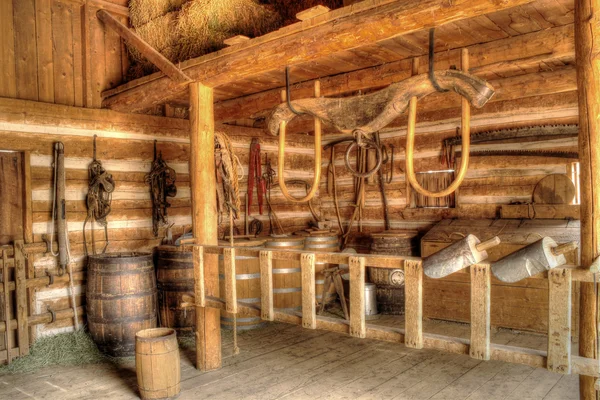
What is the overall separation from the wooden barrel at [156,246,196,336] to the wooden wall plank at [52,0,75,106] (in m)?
2.19

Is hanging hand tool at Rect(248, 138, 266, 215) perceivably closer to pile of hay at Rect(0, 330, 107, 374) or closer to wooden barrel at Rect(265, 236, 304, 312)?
wooden barrel at Rect(265, 236, 304, 312)

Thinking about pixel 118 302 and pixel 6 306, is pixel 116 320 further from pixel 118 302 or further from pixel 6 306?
pixel 6 306

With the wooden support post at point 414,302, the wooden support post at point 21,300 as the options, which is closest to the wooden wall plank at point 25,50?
the wooden support post at point 21,300

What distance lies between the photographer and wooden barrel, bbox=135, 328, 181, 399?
386 centimetres

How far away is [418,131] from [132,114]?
4.12m

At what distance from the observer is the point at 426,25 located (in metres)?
3.26

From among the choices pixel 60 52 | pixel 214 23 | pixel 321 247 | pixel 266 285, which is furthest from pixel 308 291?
pixel 60 52

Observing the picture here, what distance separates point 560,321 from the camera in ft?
8.61

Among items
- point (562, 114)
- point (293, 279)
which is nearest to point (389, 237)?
point (293, 279)

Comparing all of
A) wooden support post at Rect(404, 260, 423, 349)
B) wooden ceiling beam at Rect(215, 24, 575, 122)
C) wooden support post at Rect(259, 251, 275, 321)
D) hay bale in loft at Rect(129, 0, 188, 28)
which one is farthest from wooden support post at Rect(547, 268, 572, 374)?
hay bale in loft at Rect(129, 0, 188, 28)

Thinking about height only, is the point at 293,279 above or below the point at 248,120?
below

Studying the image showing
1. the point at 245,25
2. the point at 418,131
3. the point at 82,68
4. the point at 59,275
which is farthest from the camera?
the point at 418,131

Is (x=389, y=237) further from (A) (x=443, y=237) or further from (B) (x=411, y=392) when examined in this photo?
(B) (x=411, y=392)

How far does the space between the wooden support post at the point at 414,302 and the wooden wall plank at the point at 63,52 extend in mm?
4545
